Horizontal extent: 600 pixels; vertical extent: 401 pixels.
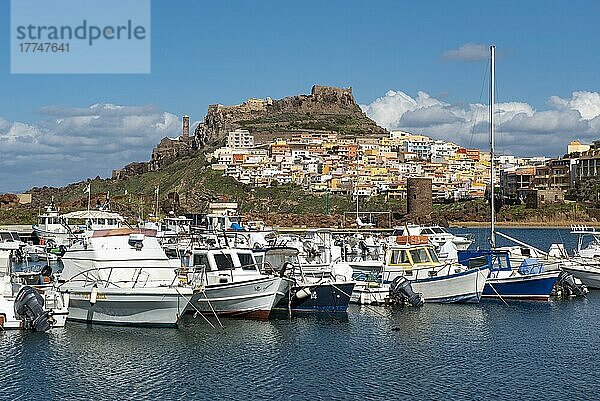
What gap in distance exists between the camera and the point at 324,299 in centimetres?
2838

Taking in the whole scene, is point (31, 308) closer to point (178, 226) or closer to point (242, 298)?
point (242, 298)

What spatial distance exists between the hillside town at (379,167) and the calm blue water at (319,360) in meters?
105

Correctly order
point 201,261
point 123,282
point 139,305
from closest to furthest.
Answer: point 139,305, point 123,282, point 201,261

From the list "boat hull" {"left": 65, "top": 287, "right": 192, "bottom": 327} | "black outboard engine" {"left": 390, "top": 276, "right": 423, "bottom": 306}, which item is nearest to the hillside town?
"black outboard engine" {"left": 390, "top": 276, "right": 423, "bottom": 306}

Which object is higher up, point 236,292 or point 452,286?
point 236,292

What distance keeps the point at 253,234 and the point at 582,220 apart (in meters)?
89.3

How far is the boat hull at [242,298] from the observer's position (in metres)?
26.3

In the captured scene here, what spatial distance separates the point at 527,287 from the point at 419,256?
417cm

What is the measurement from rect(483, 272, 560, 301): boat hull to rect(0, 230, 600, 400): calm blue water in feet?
11.7

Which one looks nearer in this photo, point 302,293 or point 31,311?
point 31,311

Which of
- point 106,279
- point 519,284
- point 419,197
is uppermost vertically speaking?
point 419,197

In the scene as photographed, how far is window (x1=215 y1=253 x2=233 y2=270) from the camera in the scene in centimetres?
2741

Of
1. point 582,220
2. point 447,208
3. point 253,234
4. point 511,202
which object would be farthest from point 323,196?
point 253,234

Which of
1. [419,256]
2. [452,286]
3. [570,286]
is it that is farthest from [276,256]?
[570,286]
